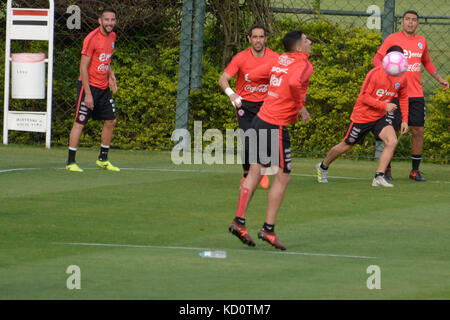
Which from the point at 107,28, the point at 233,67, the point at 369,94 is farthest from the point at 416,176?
the point at 107,28

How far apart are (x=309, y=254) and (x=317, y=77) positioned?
33.4 feet

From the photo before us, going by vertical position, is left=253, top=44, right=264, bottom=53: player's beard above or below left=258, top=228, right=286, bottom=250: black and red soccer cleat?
above

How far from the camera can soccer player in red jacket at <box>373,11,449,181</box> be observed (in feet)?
47.2

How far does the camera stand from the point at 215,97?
1853 centimetres

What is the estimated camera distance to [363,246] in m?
8.68

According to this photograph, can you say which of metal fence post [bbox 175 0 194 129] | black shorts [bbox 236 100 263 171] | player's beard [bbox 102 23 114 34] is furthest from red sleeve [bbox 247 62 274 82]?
metal fence post [bbox 175 0 194 129]

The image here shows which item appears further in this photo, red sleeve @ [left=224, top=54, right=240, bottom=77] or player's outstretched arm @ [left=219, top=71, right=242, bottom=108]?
red sleeve @ [left=224, top=54, right=240, bottom=77]

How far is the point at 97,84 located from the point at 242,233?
682cm

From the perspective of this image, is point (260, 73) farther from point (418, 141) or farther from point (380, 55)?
point (418, 141)

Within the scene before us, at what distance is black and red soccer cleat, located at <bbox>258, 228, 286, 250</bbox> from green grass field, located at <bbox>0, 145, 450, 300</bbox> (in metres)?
0.09

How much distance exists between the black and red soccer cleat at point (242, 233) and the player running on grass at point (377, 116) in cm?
506

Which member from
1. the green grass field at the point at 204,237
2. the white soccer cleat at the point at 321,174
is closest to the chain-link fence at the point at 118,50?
the green grass field at the point at 204,237

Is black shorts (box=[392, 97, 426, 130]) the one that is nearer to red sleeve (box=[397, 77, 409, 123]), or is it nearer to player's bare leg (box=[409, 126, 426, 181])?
player's bare leg (box=[409, 126, 426, 181])

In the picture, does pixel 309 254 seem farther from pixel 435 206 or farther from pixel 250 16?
pixel 250 16
